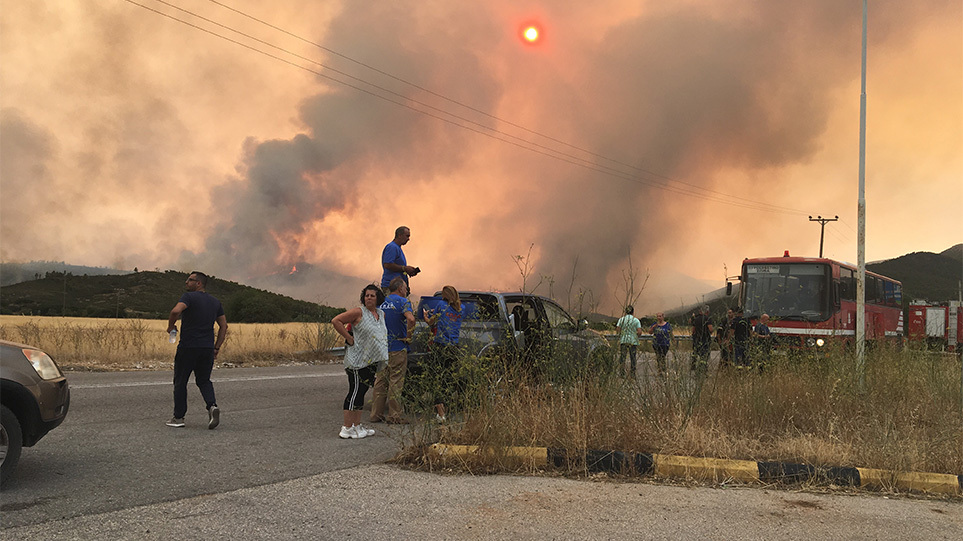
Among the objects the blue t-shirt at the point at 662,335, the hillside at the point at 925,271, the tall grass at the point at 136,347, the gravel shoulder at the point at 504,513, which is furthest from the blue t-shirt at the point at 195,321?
the hillside at the point at 925,271

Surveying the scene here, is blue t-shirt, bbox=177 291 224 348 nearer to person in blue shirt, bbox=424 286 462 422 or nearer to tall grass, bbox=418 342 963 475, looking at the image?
person in blue shirt, bbox=424 286 462 422

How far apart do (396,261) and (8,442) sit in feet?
18.3

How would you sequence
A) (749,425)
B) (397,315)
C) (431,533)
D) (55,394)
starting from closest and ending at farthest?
(431,533) < (55,394) < (749,425) < (397,315)

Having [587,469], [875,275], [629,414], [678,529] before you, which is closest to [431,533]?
[678,529]

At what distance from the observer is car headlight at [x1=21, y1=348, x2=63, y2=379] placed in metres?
5.70

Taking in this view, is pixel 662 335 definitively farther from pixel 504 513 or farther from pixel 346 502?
pixel 346 502

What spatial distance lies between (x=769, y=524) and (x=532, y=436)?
240 cm

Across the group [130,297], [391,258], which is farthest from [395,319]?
[130,297]

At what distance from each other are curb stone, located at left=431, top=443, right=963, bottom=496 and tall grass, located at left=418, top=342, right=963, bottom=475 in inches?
4.7

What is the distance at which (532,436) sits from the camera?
6809mm

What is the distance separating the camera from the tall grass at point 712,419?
21.7ft

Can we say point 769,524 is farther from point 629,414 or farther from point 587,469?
point 629,414

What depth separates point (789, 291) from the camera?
64.4ft

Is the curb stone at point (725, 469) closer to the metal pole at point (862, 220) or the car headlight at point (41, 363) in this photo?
the car headlight at point (41, 363)
